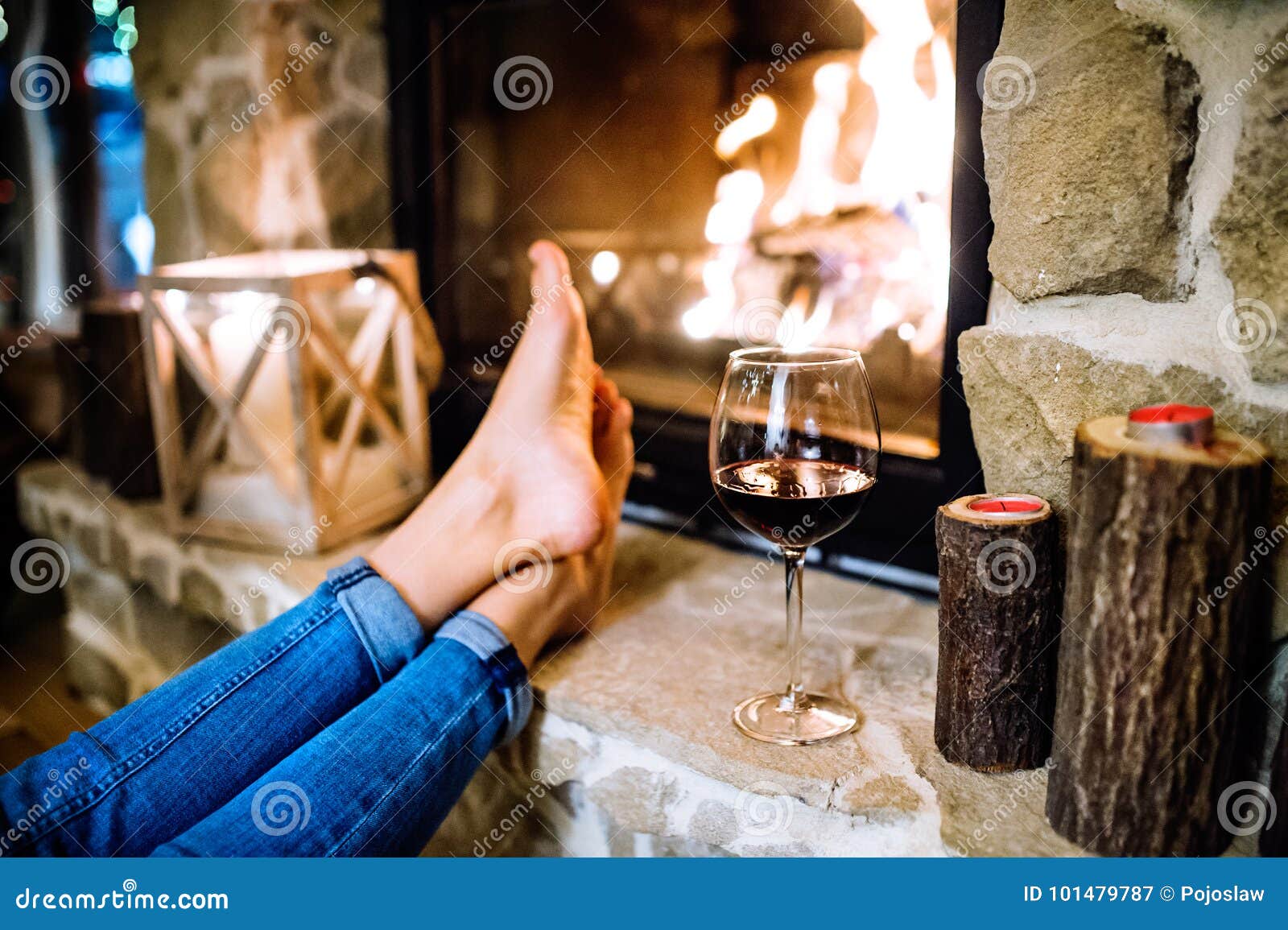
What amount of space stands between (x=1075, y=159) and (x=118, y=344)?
141 centimetres

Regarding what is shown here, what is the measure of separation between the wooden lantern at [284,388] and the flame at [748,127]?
1.54 ft

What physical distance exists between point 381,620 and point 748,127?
0.79m

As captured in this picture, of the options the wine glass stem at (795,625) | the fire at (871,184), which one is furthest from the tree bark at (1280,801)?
the fire at (871,184)

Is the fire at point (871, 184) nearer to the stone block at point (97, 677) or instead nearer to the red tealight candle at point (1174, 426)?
the red tealight candle at point (1174, 426)

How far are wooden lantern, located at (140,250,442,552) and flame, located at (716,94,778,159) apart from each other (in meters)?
0.47

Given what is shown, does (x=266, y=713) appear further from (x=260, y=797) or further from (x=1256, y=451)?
(x=1256, y=451)

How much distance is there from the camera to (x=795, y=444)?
2.66 feet

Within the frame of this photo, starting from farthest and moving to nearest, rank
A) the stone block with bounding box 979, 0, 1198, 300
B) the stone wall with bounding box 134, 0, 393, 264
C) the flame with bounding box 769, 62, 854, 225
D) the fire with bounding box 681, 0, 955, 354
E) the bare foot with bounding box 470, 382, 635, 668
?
1. the stone wall with bounding box 134, 0, 393, 264
2. the flame with bounding box 769, 62, 854, 225
3. the fire with bounding box 681, 0, 955, 354
4. the bare foot with bounding box 470, 382, 635, 668
5. the stone block with bounding box 979, 0, 1198, 300

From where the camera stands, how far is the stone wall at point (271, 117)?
4.82ft

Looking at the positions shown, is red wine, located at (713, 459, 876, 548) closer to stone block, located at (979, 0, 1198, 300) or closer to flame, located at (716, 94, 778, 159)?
stone block, located at (979, 0, 1198, 300)

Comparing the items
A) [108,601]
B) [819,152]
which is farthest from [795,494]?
[108,601]

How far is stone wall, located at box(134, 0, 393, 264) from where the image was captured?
1.47 metres

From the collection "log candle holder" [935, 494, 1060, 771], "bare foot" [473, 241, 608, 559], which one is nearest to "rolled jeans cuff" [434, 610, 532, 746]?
"bare foot" [473, 241, 608, 559]

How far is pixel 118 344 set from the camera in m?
1.57
